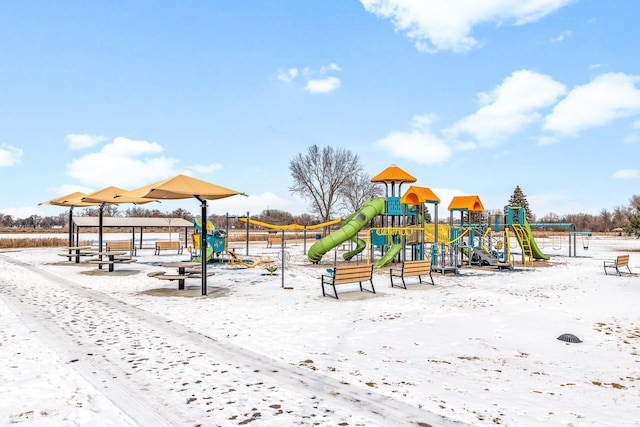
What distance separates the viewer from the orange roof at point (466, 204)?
851 inches

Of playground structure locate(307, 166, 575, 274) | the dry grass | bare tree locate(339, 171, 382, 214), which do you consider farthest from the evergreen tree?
the dry grass

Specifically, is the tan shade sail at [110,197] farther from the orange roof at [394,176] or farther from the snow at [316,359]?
the orange roof at [394,176]

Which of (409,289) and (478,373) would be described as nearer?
(478,373)

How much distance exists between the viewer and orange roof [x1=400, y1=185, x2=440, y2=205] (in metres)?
→ 20.3

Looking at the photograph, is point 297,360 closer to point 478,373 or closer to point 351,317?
point 478,373

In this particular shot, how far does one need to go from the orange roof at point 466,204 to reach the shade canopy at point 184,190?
13292 millimetres

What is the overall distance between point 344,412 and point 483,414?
142cm

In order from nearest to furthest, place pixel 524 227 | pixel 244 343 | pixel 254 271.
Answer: pixel 244 343, pixel 254 271, pixel 524 227

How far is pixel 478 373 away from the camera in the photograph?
18.3 feet

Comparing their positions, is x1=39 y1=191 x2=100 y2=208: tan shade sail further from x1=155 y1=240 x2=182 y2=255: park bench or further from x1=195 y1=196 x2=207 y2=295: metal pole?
x1=195 y1=196 x2=207 y2=295: metal pole

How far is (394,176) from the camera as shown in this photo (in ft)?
79.7

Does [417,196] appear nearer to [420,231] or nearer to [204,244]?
[420,231]

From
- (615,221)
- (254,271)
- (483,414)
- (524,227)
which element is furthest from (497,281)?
(615,221)

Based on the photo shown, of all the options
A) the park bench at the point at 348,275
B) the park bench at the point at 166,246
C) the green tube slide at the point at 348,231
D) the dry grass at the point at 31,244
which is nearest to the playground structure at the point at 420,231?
the green tube slide at the point at 348,231
